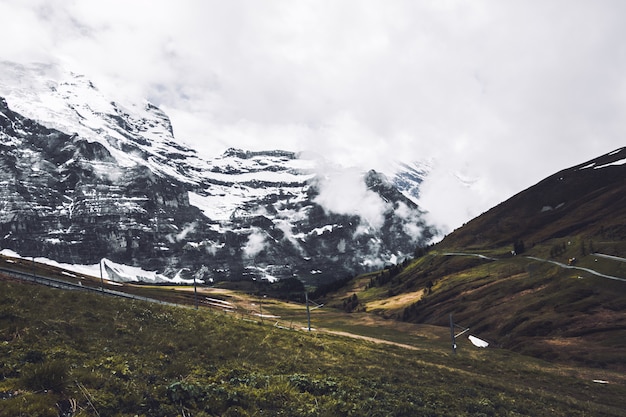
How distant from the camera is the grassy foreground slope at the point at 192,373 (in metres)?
14.8

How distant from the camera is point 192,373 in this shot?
768 inches

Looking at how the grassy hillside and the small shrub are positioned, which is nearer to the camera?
the small shrub

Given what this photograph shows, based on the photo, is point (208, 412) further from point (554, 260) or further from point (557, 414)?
point (554, 260)

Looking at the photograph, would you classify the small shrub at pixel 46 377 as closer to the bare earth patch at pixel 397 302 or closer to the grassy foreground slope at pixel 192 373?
the grassy foreground slope at pixel 192 373

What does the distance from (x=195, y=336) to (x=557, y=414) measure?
21.9 m

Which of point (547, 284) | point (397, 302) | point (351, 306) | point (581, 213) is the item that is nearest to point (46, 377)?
point (547, 284)

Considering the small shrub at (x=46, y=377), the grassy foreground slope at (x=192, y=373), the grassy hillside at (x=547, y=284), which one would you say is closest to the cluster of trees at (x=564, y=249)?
the grassy hillside at (x=547, y=284)

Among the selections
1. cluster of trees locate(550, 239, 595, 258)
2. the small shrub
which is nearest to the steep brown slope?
cluster of trees locate(550, 239, 595, 258)

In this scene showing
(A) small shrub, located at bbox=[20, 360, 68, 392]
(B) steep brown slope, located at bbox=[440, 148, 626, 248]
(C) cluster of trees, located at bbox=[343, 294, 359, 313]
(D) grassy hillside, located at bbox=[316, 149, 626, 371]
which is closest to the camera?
(A) small shrub, located at bbox=[20, 360, 68, 392]

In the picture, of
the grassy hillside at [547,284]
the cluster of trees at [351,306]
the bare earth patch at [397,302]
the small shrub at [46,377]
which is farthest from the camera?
the cluster of trees at [351,306]

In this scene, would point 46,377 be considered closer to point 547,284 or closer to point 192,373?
point 192,373

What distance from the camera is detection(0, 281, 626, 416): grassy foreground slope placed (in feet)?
48.7

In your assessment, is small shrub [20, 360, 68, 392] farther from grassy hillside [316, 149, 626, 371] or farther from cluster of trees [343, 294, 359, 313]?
cluster of trees [343, 294, 359, 313]

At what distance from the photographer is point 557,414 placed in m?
25.8
